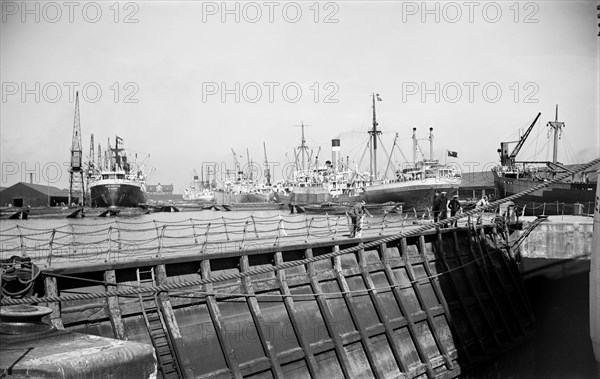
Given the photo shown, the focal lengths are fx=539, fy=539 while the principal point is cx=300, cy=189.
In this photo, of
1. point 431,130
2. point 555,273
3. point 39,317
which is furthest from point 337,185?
point 39,317

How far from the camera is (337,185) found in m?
115

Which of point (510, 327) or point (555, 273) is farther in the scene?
point (555, 273)

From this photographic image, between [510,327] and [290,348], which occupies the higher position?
[290,348]

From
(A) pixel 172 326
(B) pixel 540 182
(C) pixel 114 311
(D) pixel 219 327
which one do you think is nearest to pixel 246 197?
(B) pixel 540 182

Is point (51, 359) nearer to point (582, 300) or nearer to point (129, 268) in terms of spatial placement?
point (129, 268)

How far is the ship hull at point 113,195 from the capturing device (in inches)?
4021

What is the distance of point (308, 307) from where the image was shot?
1755cm

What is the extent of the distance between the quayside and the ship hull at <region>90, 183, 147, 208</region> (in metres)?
87.1

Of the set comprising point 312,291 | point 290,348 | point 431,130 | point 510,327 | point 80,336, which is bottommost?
point 510,327

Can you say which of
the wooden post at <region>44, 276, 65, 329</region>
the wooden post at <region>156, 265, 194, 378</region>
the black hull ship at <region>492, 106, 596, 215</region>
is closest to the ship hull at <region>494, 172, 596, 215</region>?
the black hull ship at <region>492, 106, 596, 215</region>

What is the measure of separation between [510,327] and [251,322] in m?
14.0

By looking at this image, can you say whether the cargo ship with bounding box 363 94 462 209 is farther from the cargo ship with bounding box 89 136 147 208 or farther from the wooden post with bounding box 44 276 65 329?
the wooden post with bounding box 44 276 65 329

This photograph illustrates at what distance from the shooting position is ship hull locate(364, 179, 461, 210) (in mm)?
76938

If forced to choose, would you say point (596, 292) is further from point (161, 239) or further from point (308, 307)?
point (161, 239)
